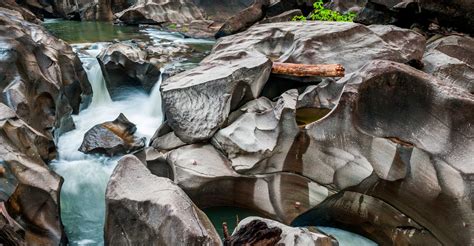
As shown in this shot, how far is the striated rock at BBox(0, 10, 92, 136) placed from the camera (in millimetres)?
6238

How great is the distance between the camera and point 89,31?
51.2 feet

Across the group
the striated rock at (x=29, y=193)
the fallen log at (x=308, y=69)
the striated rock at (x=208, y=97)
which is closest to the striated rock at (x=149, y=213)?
the striated rock at (x=29, y=193)

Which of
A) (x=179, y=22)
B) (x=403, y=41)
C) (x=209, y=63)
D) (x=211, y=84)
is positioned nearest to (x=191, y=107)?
(x=211, y=84)

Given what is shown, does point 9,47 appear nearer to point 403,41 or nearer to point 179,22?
point 403,41

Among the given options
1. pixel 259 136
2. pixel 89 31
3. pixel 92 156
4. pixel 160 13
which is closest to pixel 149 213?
pixel 259 136

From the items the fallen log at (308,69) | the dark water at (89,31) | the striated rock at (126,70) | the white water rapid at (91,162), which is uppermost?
the fallen log at (308,69)

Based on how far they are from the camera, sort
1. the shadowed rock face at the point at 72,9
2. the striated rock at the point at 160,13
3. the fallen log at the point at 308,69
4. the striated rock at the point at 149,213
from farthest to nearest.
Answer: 1. the shadowed rock face at the point at 72,9
2. the striated rock at the point at 160,13
3. the fallen log at the point at 308,69
4. the striated rock at the point at 149,213

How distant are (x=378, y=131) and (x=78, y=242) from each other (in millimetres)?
4145

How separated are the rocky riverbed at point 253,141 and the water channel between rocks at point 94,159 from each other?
A: 3 cm

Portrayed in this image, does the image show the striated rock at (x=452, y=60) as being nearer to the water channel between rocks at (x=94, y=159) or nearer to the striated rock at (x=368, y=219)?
the striated rock at (x=368, y=219)

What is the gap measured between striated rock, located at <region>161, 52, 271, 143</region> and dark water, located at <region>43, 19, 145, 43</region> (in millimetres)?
8092

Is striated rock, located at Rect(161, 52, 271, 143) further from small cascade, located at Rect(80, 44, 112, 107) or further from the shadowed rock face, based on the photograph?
the shadowed rock face

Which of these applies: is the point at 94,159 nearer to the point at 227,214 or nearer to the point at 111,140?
the point at 111,140

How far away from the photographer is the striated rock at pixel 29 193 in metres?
4.26
